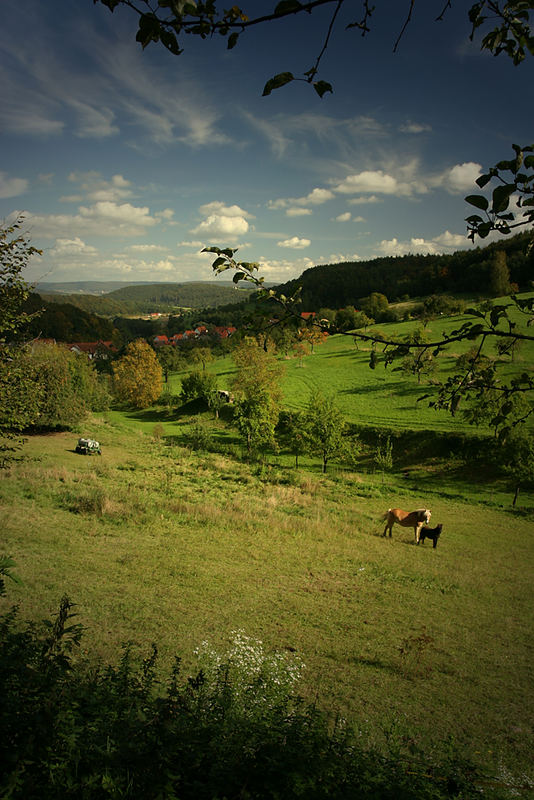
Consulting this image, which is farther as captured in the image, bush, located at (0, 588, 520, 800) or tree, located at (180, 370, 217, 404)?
tree, located at (180, 370, 217, 404)

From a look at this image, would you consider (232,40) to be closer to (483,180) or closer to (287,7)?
(287,7)

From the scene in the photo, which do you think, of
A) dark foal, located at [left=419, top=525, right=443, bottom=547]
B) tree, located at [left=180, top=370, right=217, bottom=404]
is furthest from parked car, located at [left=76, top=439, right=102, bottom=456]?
tree, located at [left=180, top=370, right=217, bottom=404]

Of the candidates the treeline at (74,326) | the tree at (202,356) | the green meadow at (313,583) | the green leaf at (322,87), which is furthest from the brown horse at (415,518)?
the treeline at (74,326)

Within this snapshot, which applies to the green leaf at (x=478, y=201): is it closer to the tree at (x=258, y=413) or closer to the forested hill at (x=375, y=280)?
the tree at (x=258, y=413)

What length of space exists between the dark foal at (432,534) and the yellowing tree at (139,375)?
44418 mm

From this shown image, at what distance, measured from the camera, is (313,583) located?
1032cm

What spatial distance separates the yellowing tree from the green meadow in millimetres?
29477

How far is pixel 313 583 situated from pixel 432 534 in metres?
6.47

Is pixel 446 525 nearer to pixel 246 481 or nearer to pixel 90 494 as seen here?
pixel 246 481

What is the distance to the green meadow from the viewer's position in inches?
247

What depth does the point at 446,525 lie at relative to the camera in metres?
18.1

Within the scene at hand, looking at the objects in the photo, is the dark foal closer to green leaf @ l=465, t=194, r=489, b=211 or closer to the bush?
the bush

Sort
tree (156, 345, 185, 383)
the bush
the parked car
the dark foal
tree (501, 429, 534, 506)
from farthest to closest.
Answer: tree (156, 345, 185, 383)
the parked car
tree (501, 429, 534, 506)
the dark foal
the bush

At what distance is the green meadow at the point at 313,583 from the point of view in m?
6.26
